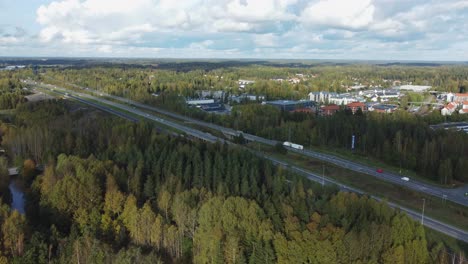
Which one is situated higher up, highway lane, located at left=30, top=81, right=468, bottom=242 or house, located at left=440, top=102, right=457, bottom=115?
house, located at left=440, top=102, right=457, bottom=115

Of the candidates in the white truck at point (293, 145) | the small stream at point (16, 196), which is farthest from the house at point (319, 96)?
the small stream at point (16, 196)

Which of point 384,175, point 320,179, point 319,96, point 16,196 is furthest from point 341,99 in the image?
point 16,196

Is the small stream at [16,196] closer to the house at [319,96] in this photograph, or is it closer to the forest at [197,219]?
the forest at [197,219]

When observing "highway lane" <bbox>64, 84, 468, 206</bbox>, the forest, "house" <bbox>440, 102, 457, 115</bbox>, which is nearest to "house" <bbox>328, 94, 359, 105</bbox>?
"house" <bbox>440, 102, 457, 115</bbox>

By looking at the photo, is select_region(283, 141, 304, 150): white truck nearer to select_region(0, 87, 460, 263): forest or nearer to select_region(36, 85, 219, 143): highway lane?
select_region(36, 85, 219, 143): highway lane

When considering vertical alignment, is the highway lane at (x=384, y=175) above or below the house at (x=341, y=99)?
below
